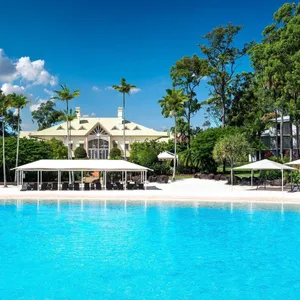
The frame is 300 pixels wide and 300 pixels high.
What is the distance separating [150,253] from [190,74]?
3868cm

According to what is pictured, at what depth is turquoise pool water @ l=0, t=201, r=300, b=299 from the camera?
9.58 m

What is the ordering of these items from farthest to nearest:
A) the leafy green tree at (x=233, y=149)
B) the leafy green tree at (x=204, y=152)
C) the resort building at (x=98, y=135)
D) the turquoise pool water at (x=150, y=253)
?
1. the resort building at (x=98, y=135)
2. the leafy green tree at (x=204, y=152)
3. the leafy green tree at (x=233, y=149)
4. the turquoise pool water at (x=150, y=253)

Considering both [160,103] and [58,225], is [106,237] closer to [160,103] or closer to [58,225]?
[58,225]

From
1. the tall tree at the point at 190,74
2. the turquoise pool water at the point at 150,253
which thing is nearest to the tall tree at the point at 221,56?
the tall tree at the point at 190,74

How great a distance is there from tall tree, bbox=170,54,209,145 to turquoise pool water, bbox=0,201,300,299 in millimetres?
30372

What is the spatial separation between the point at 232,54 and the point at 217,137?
13.7 meters

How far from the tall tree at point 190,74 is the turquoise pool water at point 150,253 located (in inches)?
1196

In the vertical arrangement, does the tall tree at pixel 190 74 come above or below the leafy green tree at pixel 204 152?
above

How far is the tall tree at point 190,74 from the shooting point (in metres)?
48.5

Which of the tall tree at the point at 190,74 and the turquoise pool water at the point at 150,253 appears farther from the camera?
the tall tree at the point at 190,74

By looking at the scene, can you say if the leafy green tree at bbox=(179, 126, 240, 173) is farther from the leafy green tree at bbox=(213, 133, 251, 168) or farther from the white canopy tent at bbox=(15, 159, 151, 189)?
the white canopy tent at bbox=(15, 159, 151, 189)

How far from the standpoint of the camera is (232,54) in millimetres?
48281

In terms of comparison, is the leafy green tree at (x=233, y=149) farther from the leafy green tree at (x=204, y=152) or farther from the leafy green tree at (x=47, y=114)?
the leafy green tree at (x=47, y=114)

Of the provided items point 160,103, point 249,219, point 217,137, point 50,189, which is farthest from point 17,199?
point 160,103
